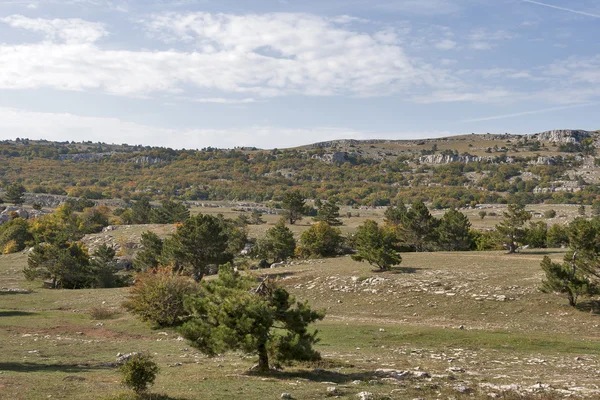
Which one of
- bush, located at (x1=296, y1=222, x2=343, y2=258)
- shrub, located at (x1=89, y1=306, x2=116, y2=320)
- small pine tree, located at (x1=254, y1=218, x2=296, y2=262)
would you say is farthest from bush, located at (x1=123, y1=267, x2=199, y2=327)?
bush, located at (x1=296, y1=222, x2=343, y2=258)

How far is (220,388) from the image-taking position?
17.3 m

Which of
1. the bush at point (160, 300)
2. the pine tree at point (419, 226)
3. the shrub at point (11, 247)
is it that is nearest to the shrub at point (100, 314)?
the bush at point (160, 300)

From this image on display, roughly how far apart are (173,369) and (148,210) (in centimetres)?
9447

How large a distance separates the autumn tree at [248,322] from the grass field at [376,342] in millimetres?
1095

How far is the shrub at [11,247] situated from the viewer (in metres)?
92.4

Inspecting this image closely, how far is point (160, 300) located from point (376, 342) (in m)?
16.4

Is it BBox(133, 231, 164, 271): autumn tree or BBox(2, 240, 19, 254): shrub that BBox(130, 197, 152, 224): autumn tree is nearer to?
BBox(2, 240, 19, 254): shrub

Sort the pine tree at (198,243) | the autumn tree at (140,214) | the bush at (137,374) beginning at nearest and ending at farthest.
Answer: the bush at (137,374), the pine tree at (198,243), the autumn tree at (140,214)

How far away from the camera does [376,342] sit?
2902 cm

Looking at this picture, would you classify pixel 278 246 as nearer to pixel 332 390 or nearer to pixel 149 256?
pixel 149 256

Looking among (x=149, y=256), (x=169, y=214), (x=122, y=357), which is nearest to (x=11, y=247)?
(x=169, y=214)

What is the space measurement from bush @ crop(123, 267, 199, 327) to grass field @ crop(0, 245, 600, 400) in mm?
1144

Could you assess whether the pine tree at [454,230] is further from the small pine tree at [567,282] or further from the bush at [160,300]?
the bush at [160,300]

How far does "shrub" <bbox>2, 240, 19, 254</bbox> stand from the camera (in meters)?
92.4
